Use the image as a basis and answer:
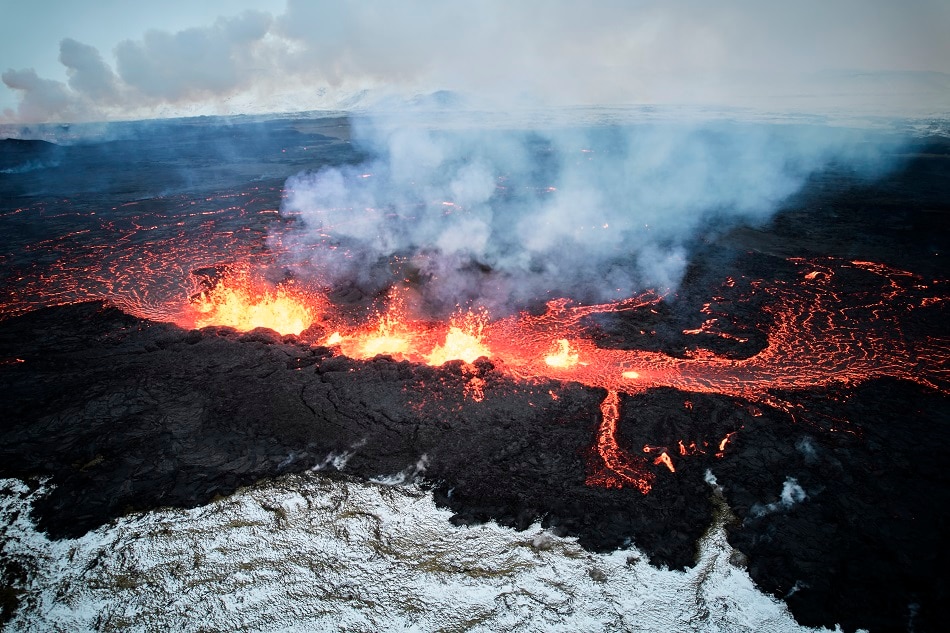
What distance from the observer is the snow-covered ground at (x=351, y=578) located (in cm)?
599

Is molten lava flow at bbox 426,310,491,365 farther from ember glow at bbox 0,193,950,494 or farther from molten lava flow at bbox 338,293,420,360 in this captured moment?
molten lava flow at bbox 338,293,420,360

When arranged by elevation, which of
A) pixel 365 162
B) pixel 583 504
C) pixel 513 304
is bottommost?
pixel 583 504

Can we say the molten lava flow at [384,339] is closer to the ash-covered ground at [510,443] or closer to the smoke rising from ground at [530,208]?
the ash-covered ground at [510,443]

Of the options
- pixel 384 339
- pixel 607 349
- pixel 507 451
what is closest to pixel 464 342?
pixel 384 339

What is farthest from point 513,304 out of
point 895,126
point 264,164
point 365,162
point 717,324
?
point 895,126

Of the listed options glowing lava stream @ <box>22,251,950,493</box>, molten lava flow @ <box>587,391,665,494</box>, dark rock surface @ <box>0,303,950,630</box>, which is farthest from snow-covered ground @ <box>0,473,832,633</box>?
glowing lava stream @ <box>22,251,950,493</box>

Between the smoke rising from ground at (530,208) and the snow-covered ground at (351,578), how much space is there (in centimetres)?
838

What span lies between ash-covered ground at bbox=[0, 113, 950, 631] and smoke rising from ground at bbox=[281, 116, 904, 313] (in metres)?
3.23

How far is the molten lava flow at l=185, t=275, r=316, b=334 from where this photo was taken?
13.1 metres

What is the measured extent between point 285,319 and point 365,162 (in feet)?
135

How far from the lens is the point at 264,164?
4972cm

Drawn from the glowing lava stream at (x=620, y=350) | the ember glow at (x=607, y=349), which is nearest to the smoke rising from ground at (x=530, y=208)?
the ember glow at (x=607, y=349)

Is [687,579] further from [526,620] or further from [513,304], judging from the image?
[513,304]

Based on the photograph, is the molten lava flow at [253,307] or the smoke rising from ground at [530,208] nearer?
the molten lava flow at [253,307]
